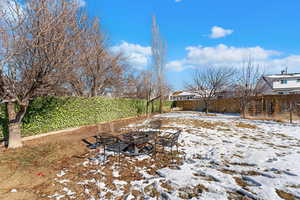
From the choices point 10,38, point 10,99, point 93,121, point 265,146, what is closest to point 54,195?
point 10,99

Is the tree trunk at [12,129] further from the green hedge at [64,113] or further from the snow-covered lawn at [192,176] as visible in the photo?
the snow-covered lawn at [192,176]

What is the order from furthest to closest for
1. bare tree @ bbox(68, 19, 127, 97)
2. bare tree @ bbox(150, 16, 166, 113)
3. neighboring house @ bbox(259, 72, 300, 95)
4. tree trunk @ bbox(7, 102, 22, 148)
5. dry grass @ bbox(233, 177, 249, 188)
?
neighboring house @ bbox(259, 72, 300, 95) < bare tree @ bbox(150, 16, 166, 113) < bare tree @ bbox(68, 19, 127, 97) < tree trunk @ bbox(7, 102, 22, 148) < dry grass @ bbox(233, 177, 249, 188)

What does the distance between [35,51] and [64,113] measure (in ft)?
13.7

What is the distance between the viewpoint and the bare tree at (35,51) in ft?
14.1

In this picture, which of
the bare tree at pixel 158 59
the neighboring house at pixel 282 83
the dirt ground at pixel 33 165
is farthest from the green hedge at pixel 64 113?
the neighboring house at pixel 282 83

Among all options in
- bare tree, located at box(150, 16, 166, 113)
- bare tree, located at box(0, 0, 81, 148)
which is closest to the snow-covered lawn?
bare tree, located at box(0, 0, 81, 148)

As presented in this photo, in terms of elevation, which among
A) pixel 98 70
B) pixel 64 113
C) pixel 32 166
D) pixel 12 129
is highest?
pixel 98 70

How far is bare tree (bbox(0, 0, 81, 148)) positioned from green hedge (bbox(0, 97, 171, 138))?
3.78ft

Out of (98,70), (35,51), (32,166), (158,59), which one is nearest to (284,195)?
(32,166)

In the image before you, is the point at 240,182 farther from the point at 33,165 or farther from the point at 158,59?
the point at 158,59

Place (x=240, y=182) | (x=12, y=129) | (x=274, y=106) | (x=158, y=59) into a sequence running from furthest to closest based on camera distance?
1. (x=158, y=59)
2. (x=274, y=106)
3. (x=12, y=129)
4. (x=240, y=182)

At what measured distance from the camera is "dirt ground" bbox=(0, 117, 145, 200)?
290cm

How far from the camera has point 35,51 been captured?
469cm

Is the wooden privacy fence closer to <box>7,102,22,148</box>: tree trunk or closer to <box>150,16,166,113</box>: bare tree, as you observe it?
<box>150,16,166,113</box>: bare tree
